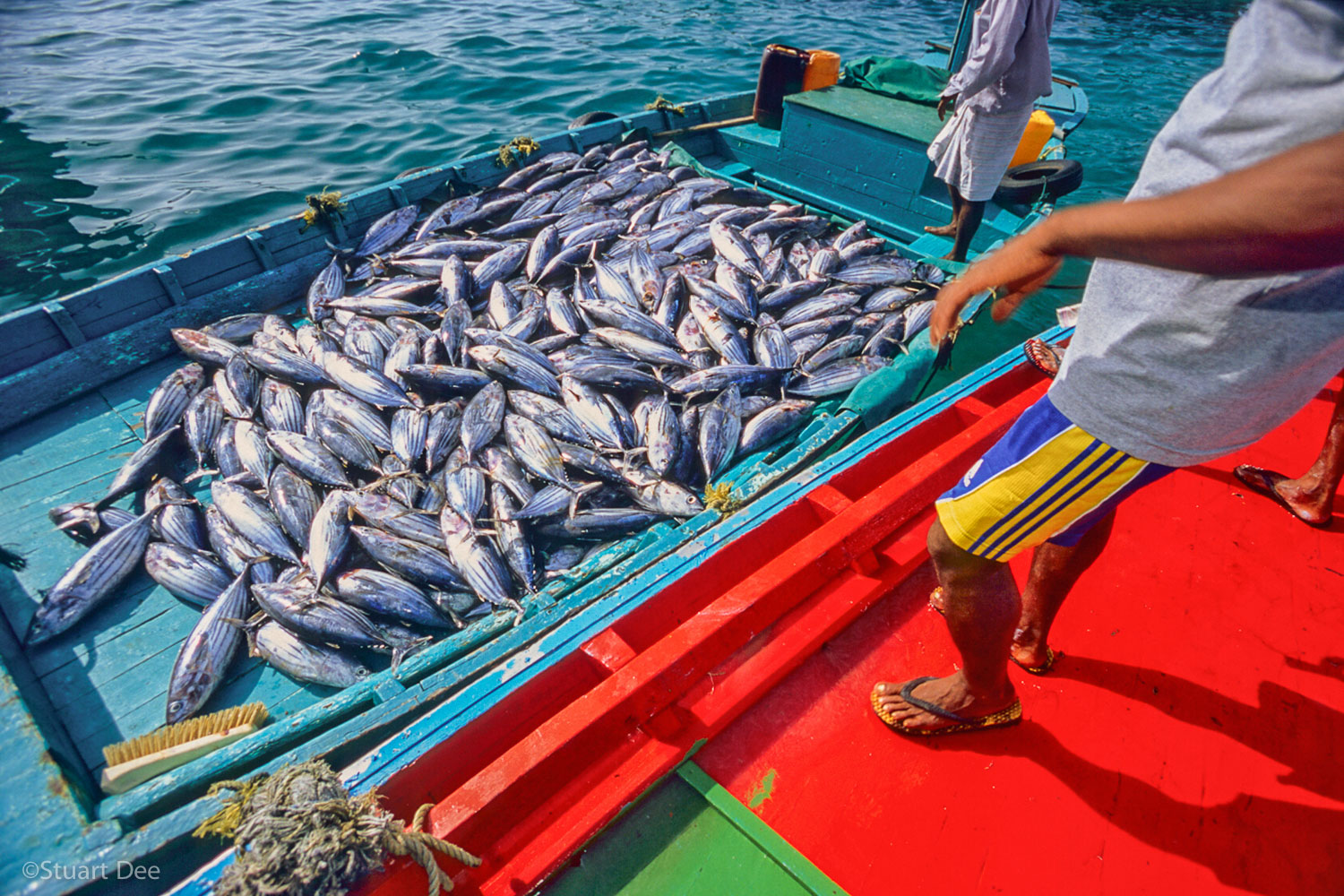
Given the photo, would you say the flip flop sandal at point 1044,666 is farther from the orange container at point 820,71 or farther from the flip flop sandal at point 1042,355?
the orange container at point 820,71

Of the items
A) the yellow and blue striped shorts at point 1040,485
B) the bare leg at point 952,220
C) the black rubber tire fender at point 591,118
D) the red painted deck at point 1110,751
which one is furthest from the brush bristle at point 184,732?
the black rubber tire fender at point 591,118

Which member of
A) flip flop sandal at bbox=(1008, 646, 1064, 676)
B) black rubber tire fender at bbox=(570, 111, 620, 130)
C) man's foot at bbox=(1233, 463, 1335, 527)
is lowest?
man's foot at bbox=(1233, 463, 1335, 527)

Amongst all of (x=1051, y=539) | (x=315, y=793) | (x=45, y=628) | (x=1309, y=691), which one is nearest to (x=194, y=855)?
(x=315, y=793)

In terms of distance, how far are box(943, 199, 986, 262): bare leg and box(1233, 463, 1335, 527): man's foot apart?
2.93m

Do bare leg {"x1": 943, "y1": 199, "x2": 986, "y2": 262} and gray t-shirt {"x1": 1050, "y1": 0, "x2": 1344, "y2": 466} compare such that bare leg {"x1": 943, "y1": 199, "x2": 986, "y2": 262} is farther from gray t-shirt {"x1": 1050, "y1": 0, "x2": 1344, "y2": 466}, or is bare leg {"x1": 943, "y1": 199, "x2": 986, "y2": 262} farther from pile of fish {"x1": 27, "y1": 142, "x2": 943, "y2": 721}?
gray t-shirt {"x1": 1050, "y1": 0, "x2": 1344, "y2": 466}

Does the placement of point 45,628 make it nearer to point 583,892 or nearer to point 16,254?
point 583,892

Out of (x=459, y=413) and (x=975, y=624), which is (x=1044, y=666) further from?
(x=459, y=413)

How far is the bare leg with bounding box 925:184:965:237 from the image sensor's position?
5.42 meters

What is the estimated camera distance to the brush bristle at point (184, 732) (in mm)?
2234

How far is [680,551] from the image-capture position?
8.41ft

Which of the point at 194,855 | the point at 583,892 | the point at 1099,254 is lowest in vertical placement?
the point at 583,892

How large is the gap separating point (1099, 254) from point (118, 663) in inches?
158

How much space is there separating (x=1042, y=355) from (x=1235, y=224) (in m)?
2.96

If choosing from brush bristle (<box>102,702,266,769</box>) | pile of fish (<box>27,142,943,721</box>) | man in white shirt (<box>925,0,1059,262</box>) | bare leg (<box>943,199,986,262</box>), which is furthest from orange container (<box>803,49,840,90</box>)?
brush bristle (<box>102,702,266,769</box>)
